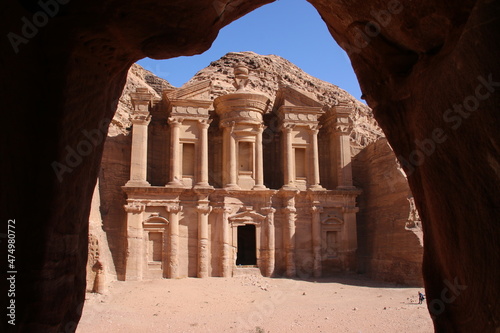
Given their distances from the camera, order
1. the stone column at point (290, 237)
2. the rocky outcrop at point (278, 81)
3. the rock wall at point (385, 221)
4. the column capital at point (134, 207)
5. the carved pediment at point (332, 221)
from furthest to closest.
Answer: the rocky outcrop at point (278, 81), the carved pediment at point (332, 221), the stone column at point (290, 237), the column capital at point (134, 207), the rock wall at point (385, 221)

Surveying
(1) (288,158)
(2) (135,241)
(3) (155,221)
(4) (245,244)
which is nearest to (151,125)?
(3) (155,221)

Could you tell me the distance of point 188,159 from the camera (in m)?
22.6

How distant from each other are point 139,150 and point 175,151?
1908mm

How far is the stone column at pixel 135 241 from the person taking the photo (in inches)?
758

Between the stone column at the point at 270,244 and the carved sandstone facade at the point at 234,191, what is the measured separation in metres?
0.05

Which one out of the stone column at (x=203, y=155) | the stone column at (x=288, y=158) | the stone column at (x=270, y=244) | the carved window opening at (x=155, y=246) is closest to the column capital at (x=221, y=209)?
the stone column at (x=203, y=155)

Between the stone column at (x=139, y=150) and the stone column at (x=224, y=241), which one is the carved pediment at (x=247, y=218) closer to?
the stone column at (x=224, y=241)

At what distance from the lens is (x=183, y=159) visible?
22.5 meters

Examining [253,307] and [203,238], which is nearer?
[253,307]

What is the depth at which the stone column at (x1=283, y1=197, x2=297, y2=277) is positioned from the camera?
21198mm

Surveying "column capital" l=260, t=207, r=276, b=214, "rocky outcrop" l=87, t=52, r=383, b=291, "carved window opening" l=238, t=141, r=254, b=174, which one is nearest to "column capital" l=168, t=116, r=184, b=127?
"rocky outcrop" l=87, t=52, r=383, b=291

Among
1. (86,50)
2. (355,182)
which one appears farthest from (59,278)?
(355,182)

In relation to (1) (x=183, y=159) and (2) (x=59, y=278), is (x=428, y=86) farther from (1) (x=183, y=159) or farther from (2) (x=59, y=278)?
(1) (x=183, y=159)

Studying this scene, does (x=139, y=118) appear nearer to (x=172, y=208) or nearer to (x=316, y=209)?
(x=172, y=208)
